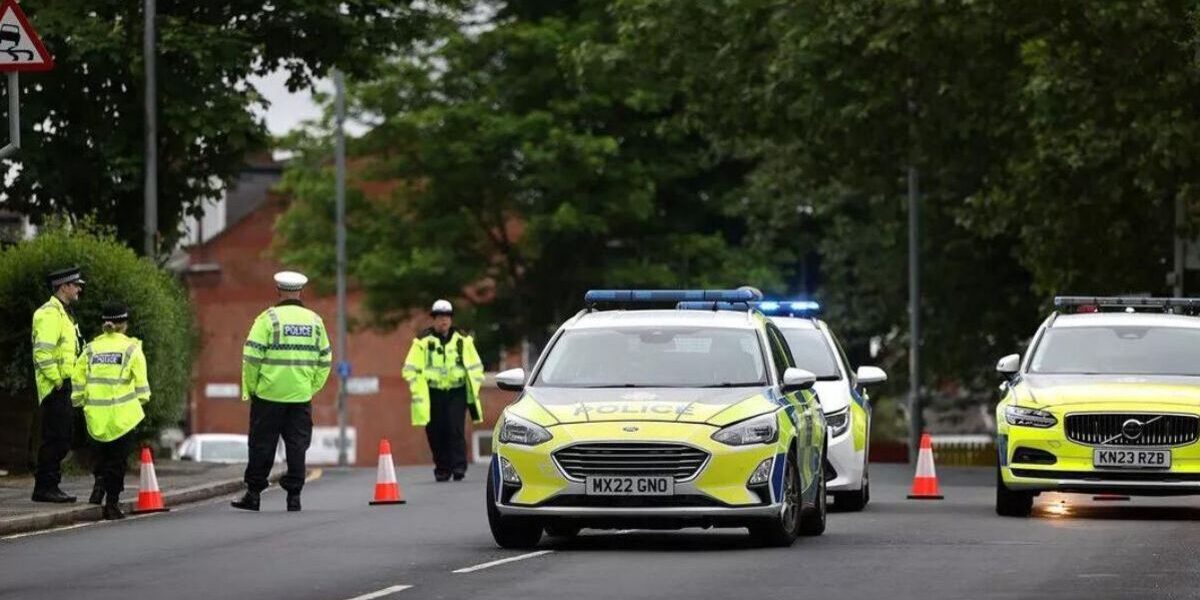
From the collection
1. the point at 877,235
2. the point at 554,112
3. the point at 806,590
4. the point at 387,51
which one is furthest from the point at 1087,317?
the point at 554,112

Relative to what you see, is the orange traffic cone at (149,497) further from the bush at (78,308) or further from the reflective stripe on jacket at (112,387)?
the bush at (78,308)

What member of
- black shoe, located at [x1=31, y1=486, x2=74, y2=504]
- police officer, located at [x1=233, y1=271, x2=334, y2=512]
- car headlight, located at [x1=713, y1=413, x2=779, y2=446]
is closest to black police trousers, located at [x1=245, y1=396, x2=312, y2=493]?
police officer, located at [x1=233, y1=271, x2=334, y2=512]

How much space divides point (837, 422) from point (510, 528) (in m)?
5.78

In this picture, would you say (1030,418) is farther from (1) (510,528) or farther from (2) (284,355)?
(2) (284,355)

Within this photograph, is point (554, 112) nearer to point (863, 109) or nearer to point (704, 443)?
point (863, 109)

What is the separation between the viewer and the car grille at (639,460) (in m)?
17.5

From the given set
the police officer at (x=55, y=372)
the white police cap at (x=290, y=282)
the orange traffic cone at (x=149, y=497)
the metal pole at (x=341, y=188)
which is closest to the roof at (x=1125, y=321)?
the white police cap at (x=290, y=282)

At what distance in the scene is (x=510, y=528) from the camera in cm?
1819

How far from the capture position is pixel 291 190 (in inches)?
2815

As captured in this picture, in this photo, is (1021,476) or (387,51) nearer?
(1021,476)

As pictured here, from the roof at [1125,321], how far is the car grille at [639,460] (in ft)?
21.6

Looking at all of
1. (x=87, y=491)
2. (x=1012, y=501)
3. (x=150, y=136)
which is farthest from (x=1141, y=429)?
A: (x=150, y=136)

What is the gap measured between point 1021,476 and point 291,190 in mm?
50835

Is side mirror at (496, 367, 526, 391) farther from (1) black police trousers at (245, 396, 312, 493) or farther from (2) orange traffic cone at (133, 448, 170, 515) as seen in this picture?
(2) orange traffic cone at (133, 448, 170, 515)
